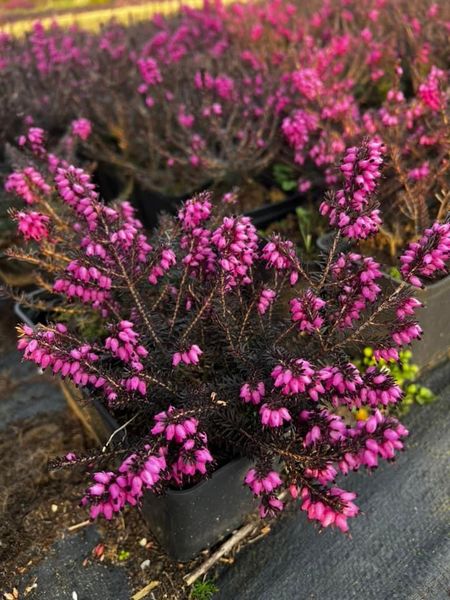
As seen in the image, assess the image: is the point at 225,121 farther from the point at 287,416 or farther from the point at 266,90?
the point at 287,416

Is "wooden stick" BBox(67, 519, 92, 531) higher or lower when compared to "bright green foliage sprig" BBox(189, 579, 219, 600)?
lower

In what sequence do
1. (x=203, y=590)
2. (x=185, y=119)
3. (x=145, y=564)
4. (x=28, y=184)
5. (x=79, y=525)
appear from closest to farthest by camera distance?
(x=203, y=590)
(x=145, y=564)
(x=79, y=525)
(x=28, y=184)
(x=185, y=119)

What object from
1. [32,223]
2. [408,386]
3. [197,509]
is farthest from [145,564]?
[408,386]

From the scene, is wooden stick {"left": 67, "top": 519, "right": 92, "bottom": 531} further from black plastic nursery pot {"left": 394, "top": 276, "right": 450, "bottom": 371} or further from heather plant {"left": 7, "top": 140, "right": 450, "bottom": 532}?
black plastic nursery pot {"left": 394, "top": 276, "right": 450, "bottom": 371}

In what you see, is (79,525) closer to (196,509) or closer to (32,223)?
(196,509)

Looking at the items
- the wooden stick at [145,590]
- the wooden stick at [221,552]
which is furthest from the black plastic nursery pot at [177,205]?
the wooden stick at [145,590]

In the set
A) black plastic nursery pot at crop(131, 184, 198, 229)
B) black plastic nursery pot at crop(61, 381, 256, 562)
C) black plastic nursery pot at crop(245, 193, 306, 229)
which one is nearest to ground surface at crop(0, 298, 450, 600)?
black plastic nursery pot at crop(61, 381, 256, 562)

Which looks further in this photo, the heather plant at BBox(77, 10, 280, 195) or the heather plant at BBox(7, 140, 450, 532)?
the heather plant at BBox(77, 10, 280, 195)

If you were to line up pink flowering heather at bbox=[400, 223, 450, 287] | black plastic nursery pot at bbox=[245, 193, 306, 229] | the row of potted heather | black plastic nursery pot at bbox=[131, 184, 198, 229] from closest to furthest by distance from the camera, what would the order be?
1. pink flowering heather at bbox=[400, 223, 450, 287]
2. the row of potted heather
3. black plastic nursery pot at bbox=[245, 193, 306, 229]
4. black plastic nursery pot at bbox=[131, 184, 198, 229]

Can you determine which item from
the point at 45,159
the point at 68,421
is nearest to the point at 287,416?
the point at 68,421
